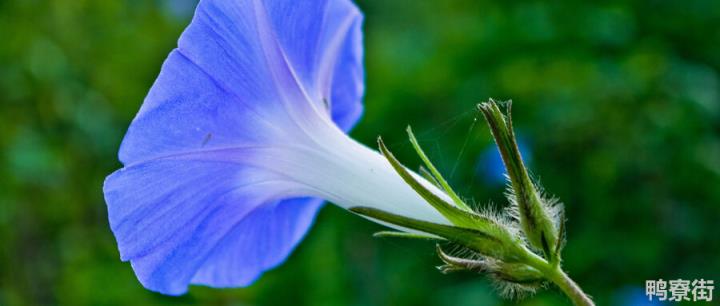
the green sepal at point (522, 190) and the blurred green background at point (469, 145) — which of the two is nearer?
the green sepal at point (522, 190)

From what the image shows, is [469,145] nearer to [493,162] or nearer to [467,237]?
[493,162]

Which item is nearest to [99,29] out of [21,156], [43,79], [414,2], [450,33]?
[43,79]

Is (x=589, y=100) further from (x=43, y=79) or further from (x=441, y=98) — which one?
(x=43, y=79)

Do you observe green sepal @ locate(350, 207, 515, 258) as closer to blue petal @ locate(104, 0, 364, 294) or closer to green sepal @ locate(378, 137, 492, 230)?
green sepal @ locate(378, 137, 492, 230)

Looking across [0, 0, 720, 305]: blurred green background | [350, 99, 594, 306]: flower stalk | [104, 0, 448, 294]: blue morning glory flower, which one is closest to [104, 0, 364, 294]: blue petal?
[104, 0, 448, 294]: blue morning glory flower

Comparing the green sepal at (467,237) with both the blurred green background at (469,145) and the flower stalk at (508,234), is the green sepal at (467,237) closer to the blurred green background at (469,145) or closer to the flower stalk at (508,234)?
the flower stalk at (508,234)

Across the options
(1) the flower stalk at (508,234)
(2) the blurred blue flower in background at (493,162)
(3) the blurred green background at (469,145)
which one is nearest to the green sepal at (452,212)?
(1) the flower stalk at (508,234)
